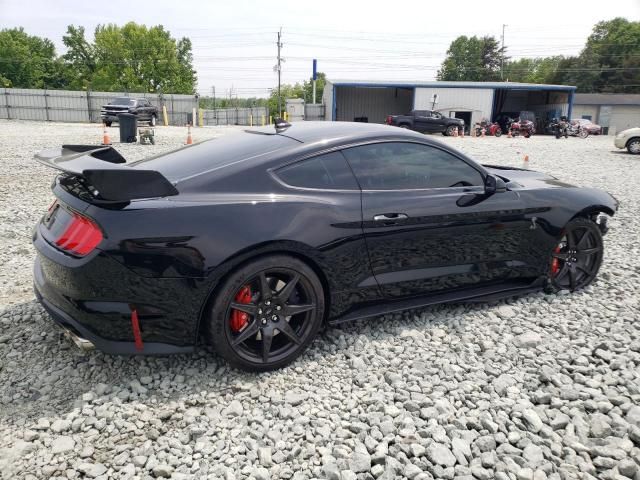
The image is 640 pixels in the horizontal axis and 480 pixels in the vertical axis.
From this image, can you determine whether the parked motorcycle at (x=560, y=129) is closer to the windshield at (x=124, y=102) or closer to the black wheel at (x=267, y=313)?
the windshield at (x=124, y=102)

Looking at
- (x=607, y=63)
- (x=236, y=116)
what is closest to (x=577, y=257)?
(x=236, y=116)

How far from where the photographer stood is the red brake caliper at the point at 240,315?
2.88 meters

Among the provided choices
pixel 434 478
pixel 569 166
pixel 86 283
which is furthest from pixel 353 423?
pixel 569 166

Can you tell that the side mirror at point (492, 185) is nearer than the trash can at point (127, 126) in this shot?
Yes

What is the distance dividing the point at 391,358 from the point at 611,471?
132 cm

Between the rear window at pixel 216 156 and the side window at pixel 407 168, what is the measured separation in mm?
489

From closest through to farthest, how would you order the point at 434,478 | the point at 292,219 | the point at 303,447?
the point at 434,478 → the point at 303,447 → the point at 292,219

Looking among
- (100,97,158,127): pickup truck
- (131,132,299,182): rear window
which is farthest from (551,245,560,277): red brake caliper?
(100,97,158,127): pickup truck

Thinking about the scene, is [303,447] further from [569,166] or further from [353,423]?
[569,166]

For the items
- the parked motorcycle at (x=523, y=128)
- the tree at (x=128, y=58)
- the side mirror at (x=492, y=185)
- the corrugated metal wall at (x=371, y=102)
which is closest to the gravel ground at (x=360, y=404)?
the side mirror at (x=492, y=185)

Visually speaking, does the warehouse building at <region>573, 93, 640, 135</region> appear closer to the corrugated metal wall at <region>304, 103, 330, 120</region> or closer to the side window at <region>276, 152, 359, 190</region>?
the corrugated metal wall at <region>304, 103, 330, 120</region>

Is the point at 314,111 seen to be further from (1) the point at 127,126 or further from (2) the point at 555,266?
(2) the point at 555,266

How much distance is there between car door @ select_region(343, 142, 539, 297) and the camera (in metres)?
3.30

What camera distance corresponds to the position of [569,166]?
14422 mm
